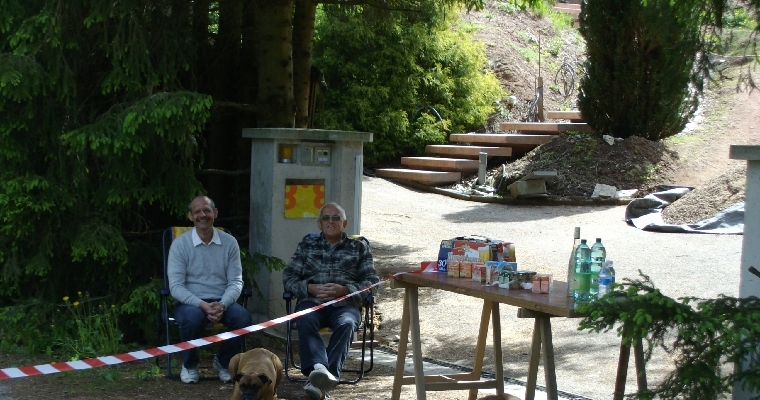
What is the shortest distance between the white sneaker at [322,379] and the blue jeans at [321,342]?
0.46ft

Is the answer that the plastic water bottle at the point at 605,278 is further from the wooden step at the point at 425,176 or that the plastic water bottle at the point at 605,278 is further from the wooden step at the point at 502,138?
the wooden step at the point at 502,138

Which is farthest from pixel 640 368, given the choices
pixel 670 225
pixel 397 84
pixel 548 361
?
pixel 397 84

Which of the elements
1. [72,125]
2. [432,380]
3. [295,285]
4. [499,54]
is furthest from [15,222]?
[499,54]

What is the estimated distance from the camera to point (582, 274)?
4.22 meters

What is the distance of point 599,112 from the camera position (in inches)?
605

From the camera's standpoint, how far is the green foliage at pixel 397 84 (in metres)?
16.3

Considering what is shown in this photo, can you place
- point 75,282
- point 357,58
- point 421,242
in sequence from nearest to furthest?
point 75,282 < point 421,242 < point 357,58

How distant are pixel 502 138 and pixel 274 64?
9.19m

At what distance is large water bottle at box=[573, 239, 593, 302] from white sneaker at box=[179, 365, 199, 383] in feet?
9.09

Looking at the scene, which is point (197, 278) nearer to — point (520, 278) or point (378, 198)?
point (520, 278)

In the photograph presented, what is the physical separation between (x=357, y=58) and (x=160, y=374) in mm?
11084

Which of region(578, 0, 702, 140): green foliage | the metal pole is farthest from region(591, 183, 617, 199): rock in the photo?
the metal pole

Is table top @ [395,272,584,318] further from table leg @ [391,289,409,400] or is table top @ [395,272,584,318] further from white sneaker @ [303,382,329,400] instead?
white sneaker @ [303,382,329,400]

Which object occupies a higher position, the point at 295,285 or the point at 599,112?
the point at 599,112
